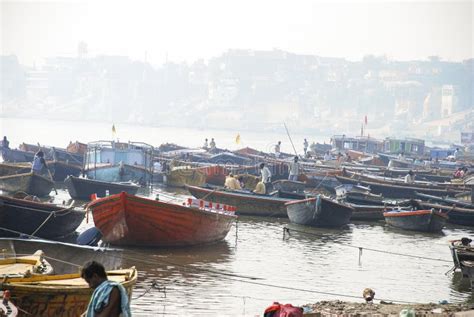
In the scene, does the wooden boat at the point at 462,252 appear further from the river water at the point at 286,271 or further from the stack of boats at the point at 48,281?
the stack of boats at the point at 48,281

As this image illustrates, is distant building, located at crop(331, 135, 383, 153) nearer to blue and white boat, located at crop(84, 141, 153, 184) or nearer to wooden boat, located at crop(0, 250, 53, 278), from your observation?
blue and white boat, located at crop(84, 141, 153, 184)

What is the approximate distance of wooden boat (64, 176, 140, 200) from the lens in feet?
108

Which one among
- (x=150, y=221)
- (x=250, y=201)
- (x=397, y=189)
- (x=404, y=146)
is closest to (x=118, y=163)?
(x=250, y=201)

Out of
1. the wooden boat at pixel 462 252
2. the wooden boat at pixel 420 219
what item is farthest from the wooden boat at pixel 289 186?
the wooden boat at pixel 462 252

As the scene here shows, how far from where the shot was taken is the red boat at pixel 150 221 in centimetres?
2344

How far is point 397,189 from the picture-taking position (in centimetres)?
4419

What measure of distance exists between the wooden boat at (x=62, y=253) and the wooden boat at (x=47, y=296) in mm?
3008

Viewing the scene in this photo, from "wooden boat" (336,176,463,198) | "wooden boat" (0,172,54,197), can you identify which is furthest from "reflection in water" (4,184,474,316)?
"wooden boat" (336,176,463,198)

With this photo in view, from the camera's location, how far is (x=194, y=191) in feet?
111

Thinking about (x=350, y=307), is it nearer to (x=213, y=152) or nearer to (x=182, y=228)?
(x=182, y=228)

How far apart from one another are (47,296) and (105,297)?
10.7 feet

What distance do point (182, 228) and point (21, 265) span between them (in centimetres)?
897

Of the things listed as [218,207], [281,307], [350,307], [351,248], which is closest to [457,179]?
[351,248]

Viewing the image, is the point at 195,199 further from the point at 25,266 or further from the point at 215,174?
the point at 215,174
